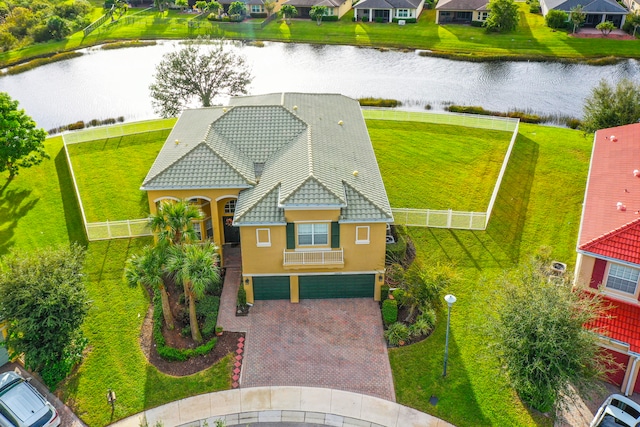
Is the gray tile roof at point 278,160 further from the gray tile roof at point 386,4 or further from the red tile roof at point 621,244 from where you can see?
the gray tile roof at point 386,4

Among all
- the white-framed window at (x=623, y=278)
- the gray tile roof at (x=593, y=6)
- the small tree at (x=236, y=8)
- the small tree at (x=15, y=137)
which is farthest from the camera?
the small tree at (x=236, y=8)

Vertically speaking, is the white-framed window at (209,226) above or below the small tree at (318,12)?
below

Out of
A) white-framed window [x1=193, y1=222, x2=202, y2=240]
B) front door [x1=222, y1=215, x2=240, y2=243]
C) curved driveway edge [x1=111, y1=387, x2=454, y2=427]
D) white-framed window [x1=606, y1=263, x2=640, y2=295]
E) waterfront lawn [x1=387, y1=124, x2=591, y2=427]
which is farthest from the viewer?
front door [x1=222, y1=215, x2=240, y2=243]

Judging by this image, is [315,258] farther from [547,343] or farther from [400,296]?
[547,343]

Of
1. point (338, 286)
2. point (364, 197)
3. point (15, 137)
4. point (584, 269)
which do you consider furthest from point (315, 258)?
point (15, 137)

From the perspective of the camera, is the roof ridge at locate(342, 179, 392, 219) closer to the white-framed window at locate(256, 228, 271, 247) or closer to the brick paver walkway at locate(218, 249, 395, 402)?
the white-framed window at locate(256, 228, 271, 247)

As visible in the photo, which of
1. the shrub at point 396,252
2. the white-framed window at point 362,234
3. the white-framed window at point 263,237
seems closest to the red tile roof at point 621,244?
the shrub at point 396,252

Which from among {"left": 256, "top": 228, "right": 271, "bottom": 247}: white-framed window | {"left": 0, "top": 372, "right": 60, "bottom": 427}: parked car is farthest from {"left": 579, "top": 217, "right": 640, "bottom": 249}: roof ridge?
{"left": 0, "top": 372, "right": 60, "bottom": 427}: parked car
